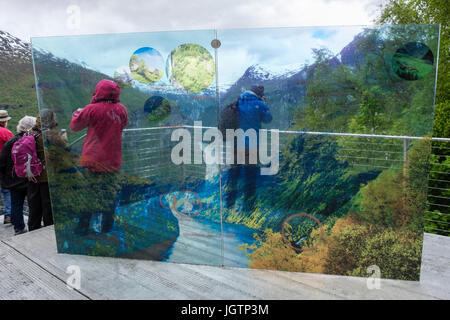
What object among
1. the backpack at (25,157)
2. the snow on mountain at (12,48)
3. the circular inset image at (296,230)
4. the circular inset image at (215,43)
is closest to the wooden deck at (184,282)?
the circular inset image at (296,230)

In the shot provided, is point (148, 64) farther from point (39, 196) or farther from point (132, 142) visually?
point (39, 196)

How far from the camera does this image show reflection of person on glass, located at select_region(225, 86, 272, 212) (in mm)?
2365

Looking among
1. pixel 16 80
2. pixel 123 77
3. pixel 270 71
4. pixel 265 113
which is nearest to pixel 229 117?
pixel 265 113

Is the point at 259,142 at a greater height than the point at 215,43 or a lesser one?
lesser

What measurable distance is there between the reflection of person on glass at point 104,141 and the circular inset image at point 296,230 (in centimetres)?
139

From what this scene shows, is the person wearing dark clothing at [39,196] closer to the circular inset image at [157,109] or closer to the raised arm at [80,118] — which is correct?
the raised arm at [80,118]

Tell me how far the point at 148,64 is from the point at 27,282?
1.81m

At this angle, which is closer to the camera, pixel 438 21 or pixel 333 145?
pixel 333 145

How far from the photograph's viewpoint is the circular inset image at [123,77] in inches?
97.2

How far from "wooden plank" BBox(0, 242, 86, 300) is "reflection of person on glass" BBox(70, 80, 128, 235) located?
0.53 m

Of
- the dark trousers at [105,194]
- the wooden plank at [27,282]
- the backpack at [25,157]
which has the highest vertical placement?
the backpack at [25,157]

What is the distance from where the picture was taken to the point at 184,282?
2330 mm

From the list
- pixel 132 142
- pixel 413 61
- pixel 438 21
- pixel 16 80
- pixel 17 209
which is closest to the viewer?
pixel 413 61
